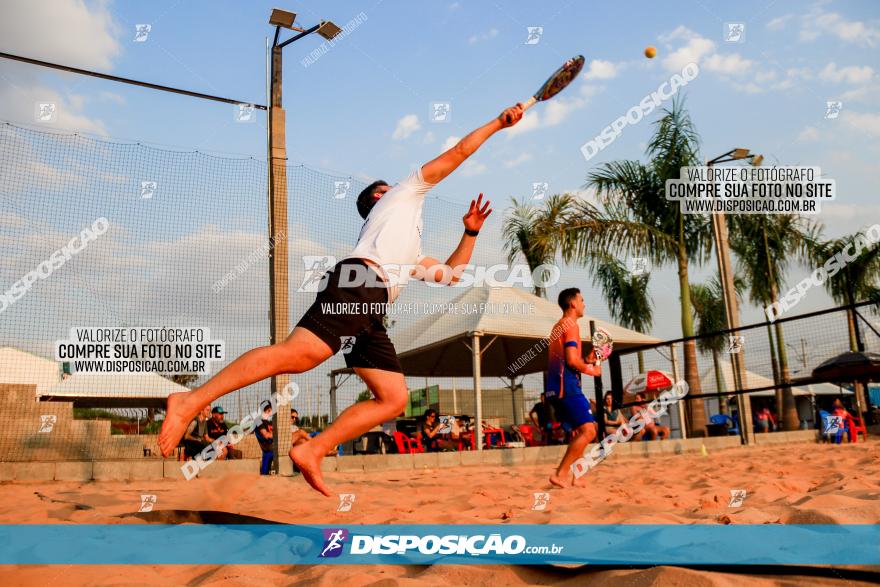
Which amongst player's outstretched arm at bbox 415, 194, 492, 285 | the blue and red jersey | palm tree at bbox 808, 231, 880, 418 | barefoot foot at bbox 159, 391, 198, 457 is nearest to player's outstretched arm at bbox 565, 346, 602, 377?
the blue and red jersey

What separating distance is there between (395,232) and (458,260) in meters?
0.49

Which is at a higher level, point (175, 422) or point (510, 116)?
point (510, 116)

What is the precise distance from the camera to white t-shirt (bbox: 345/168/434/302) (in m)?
2.98

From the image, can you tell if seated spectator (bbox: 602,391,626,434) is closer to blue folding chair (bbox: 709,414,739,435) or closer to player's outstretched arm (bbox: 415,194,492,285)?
blue folding chair (bbox: 709,414,739,435)

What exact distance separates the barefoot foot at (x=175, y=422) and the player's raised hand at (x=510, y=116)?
6.21ft

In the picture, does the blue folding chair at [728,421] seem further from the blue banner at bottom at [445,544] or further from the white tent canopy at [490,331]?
the blue banner at bottom at [445,544]

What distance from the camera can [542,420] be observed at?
Result: 42.3 feet

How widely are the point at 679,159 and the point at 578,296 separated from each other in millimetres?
12440

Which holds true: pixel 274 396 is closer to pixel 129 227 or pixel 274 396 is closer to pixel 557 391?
pixel 129 227

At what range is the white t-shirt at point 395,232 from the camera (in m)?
2.98

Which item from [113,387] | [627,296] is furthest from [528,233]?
[113,387]

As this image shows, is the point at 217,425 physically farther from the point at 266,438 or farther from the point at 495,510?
the point at 495,510

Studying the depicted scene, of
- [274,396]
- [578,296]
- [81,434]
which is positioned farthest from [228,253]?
[578,296]

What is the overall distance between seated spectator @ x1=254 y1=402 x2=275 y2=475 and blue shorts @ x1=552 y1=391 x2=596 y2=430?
144 inches
